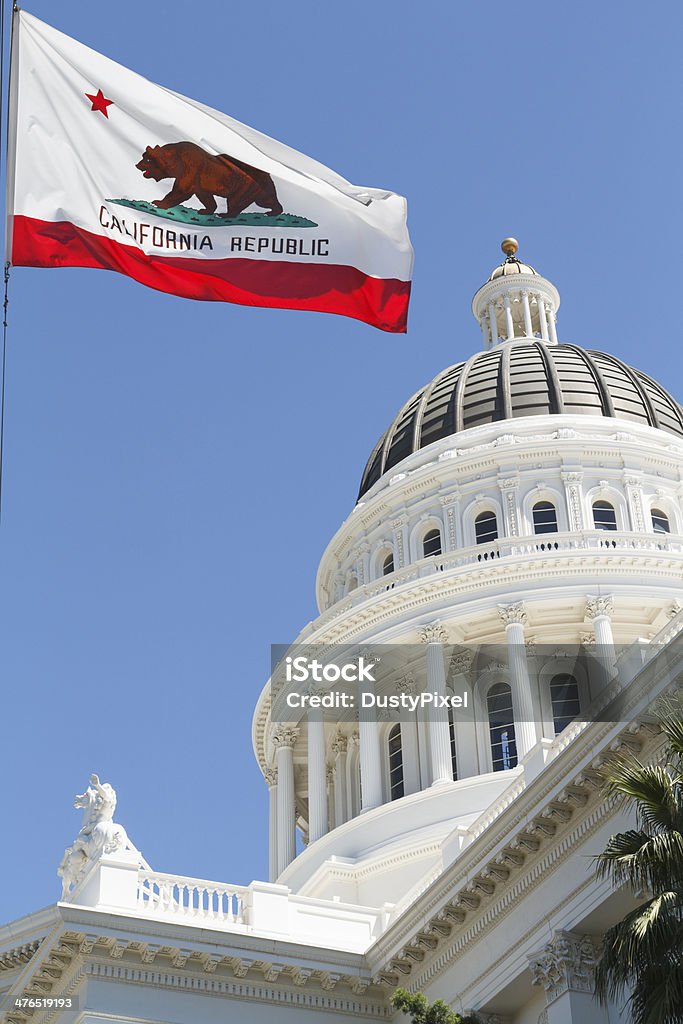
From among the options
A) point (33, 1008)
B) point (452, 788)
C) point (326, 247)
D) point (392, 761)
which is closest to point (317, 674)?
point (392, 761)

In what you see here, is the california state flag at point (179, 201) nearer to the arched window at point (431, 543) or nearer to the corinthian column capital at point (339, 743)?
the arched window at point (431, 543)

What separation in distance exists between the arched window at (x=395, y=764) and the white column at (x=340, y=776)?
2.33m

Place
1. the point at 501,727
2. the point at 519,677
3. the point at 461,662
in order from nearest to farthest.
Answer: the point at 519,677 < the point at 501,727 < the point at 461,662

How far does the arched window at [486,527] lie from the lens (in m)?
51.3

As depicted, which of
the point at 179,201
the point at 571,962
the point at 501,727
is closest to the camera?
the point at 179,201

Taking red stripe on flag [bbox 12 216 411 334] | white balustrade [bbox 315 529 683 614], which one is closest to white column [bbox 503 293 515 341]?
white balustrade [bbox 315 529 683 614]

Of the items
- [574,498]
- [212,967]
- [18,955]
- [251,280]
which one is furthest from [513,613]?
[251,280]

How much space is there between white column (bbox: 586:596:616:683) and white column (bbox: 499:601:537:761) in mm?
1888

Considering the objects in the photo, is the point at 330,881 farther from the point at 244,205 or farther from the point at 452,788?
the point at 244,205

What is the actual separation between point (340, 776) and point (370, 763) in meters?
3.90

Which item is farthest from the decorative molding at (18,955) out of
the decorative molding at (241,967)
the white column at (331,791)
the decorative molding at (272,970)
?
the white column at (331,791)

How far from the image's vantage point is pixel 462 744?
46688 millimetres

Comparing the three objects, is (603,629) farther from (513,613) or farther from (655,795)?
(655,795)

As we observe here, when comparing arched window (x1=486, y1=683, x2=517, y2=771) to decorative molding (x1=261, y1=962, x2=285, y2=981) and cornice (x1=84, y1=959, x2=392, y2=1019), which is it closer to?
cornice (x1=84, y1=959, x2=392, y2=1019)
